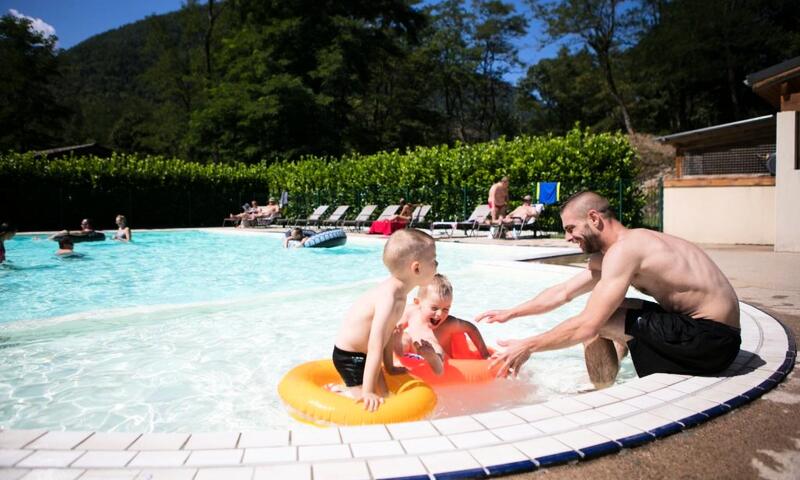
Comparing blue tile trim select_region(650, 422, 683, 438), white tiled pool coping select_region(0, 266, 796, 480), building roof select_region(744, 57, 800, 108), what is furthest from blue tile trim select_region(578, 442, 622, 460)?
building roof select_region(744, 57, 800, 108)

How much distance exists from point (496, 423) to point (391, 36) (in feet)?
140

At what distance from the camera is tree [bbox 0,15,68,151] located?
43844 mm

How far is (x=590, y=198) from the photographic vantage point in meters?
3.10

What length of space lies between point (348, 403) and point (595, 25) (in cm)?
4187

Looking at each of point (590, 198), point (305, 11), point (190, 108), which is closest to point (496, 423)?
point (590, 198)

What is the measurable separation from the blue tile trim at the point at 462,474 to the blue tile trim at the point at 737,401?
148 centimetres

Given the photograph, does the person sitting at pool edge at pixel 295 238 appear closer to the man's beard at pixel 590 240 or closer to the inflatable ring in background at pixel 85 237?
the inflatable ring in background at pixel 85 237

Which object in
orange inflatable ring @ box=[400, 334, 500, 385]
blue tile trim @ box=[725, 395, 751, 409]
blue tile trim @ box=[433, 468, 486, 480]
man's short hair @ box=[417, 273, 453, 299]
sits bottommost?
orange inflatable ring @ box=[400, 334, 500, 385]

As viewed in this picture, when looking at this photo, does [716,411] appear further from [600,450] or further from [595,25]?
[595,25]

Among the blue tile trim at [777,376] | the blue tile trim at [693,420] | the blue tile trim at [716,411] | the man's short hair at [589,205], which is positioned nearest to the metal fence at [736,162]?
the blue tile trim at [777,376]

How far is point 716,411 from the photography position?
8.72 ft

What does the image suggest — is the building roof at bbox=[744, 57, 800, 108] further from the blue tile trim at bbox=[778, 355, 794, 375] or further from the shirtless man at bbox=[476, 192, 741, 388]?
the shirtless man at bbox=[476, 192, 741, 388]

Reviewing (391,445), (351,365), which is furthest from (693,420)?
(351,365)

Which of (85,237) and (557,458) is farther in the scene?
(85,237)
